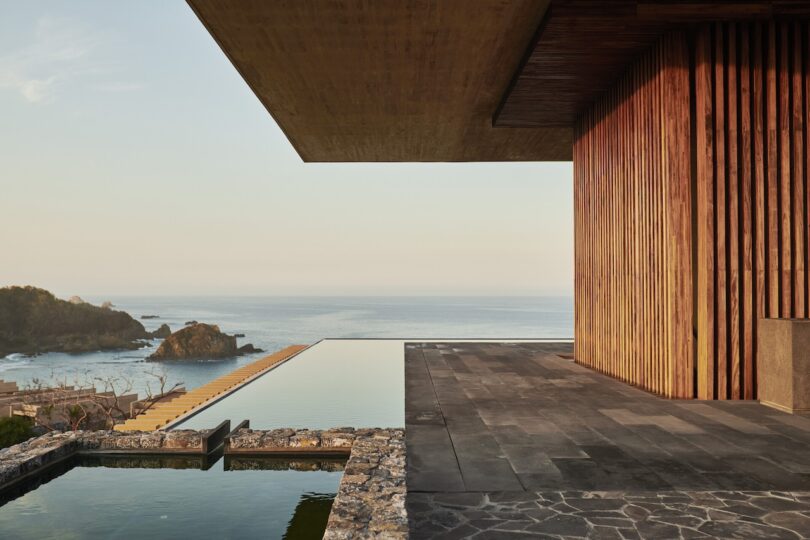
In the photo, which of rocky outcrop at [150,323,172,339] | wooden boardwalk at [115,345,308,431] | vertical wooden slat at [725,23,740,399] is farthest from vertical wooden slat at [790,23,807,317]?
rocky outcrop at [150,323,172,339]

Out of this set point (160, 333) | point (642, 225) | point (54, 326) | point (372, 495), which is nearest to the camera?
point (372, 495)

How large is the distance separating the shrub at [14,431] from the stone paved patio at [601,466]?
538cm

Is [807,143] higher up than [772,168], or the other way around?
[807,143]

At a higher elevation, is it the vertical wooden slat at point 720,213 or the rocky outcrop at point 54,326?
the vertical wooden slat at point 720,213

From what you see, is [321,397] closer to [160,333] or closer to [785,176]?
[785,176]

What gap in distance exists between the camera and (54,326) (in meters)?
60.0

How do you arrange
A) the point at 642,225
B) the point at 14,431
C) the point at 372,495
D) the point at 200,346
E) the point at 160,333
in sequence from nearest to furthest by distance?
the point at 372,495 < the point at 642,225 < the point at 14,431 < the point at 200,346 < the point at 160,333

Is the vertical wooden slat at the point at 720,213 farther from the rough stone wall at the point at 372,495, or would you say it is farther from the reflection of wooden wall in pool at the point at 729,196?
the rough stone wall at the point at 372,495

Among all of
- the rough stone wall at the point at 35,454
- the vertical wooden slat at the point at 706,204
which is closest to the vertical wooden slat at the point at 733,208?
the vertical wooden slat at the point at 706,204

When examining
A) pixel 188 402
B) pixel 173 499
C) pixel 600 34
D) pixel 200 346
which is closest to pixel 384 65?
pixel 600 34

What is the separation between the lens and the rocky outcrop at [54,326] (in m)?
57.7

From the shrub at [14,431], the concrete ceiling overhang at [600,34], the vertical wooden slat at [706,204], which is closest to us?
the concrete ceiling overhang at [600,34]

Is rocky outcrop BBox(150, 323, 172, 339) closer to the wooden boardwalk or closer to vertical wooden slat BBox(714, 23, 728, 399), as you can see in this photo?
the wooden boardwalk

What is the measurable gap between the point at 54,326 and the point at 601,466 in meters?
68.3
